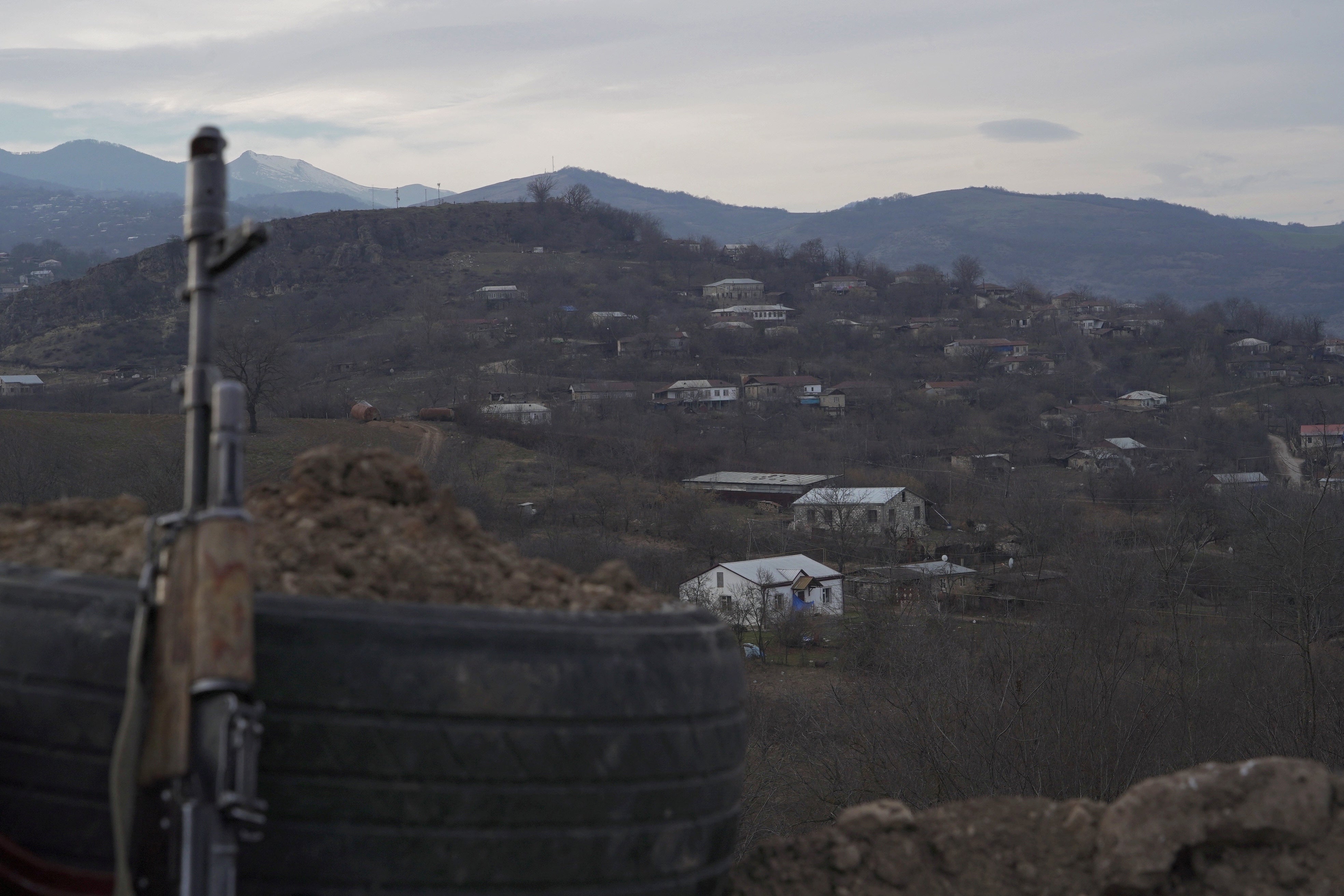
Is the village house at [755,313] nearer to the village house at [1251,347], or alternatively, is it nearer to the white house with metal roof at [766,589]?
the village house at [1251,347]

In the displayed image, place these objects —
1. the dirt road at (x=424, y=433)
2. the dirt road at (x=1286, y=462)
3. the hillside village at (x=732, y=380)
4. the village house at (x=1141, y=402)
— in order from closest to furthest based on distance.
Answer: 1. the hillside village at (x=732, y=380)
2. the dirt road at (x=424, y=433)
3. the dirt road at (x=1286, y=462)
4. the village house at (x=1141, y=402)

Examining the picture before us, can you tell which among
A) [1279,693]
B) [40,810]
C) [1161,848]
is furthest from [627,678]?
[1279,693]

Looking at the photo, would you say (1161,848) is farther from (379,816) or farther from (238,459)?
(238,459)

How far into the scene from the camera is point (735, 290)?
105 metres

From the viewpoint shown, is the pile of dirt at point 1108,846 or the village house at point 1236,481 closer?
the pile of dirt at point 1108,846

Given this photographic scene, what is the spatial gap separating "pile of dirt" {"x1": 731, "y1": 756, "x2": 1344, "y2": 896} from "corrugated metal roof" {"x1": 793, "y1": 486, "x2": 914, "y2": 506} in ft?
138

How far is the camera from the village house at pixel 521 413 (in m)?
53.8

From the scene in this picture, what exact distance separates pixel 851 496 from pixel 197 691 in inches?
1767

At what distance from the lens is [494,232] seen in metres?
115

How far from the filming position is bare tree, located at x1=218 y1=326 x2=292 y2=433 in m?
36.1

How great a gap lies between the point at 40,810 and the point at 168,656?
0.48 m

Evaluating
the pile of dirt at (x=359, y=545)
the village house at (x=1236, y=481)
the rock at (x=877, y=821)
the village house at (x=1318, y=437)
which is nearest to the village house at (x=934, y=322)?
the village house at (x=1318, y=437)

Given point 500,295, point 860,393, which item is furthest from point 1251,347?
point 500,295

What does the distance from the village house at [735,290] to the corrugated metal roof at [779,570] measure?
69149 mm
